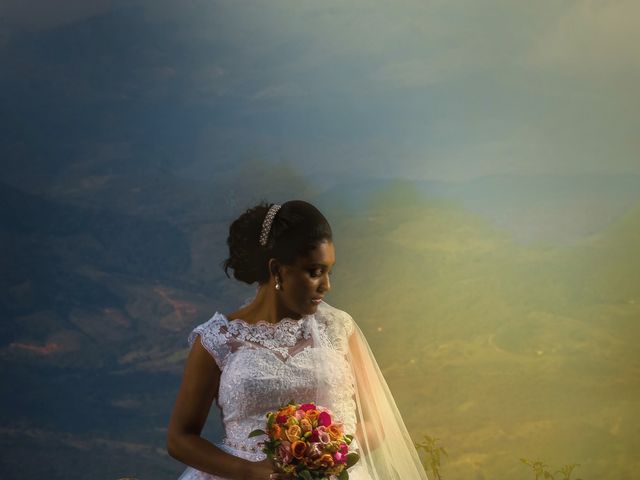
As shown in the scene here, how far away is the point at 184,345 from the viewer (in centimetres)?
615

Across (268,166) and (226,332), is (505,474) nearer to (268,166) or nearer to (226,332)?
(268,166)

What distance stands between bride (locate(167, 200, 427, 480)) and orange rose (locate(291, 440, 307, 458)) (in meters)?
0.21

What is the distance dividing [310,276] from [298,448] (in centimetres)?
52

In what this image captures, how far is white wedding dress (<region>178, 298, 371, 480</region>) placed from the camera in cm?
276

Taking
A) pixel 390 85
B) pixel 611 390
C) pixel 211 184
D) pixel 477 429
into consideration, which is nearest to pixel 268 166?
pixel 211 184

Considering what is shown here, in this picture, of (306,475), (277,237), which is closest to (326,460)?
(306,475)

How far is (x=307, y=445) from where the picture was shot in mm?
2393

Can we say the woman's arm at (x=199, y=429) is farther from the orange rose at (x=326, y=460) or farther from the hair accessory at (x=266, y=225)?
the hair accessory at (x=266, y=225)

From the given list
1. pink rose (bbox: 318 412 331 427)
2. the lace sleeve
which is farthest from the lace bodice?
pink rose (bbox: 318 412 331 427)

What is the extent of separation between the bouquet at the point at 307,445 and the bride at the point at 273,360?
6.0 inches

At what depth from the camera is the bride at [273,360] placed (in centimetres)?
Result: 266

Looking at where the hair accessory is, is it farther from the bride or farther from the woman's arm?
the woman's arm

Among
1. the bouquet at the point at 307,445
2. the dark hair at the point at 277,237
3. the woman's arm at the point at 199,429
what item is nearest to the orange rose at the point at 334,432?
the bouquet at the point at 307,445

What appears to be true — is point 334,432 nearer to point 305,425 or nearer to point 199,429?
point 305,425
